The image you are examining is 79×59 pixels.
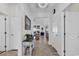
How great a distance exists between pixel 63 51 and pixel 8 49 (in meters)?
1.88

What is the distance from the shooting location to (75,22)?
4121mm

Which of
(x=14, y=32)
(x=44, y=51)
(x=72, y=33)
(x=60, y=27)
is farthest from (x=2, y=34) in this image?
(x=44, y=51)

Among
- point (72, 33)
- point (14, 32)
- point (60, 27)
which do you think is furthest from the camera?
point (60, 27)

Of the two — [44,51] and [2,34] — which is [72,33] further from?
[2,34]

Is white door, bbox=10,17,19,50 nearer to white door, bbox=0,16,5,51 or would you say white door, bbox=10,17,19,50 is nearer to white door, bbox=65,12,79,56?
white door, bbox=0,16,5,51

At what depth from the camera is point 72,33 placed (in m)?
4.15

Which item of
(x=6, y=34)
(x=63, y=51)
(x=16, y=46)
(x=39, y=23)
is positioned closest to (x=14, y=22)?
(x=6, y=34)

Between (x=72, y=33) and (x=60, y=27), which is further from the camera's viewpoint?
(x=60, y=27)

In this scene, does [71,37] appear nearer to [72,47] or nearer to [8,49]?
[72,47]

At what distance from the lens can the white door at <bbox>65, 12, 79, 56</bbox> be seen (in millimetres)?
4104

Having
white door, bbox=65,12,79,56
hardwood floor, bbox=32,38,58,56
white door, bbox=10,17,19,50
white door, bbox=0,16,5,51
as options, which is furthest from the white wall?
white door, bbox=0,16,5,51

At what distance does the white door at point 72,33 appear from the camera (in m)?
4.10

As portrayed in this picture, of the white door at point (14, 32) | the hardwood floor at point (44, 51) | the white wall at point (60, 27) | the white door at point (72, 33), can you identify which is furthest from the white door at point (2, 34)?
the white door at point (72, 33)

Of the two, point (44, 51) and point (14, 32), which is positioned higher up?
point (14, 32)
